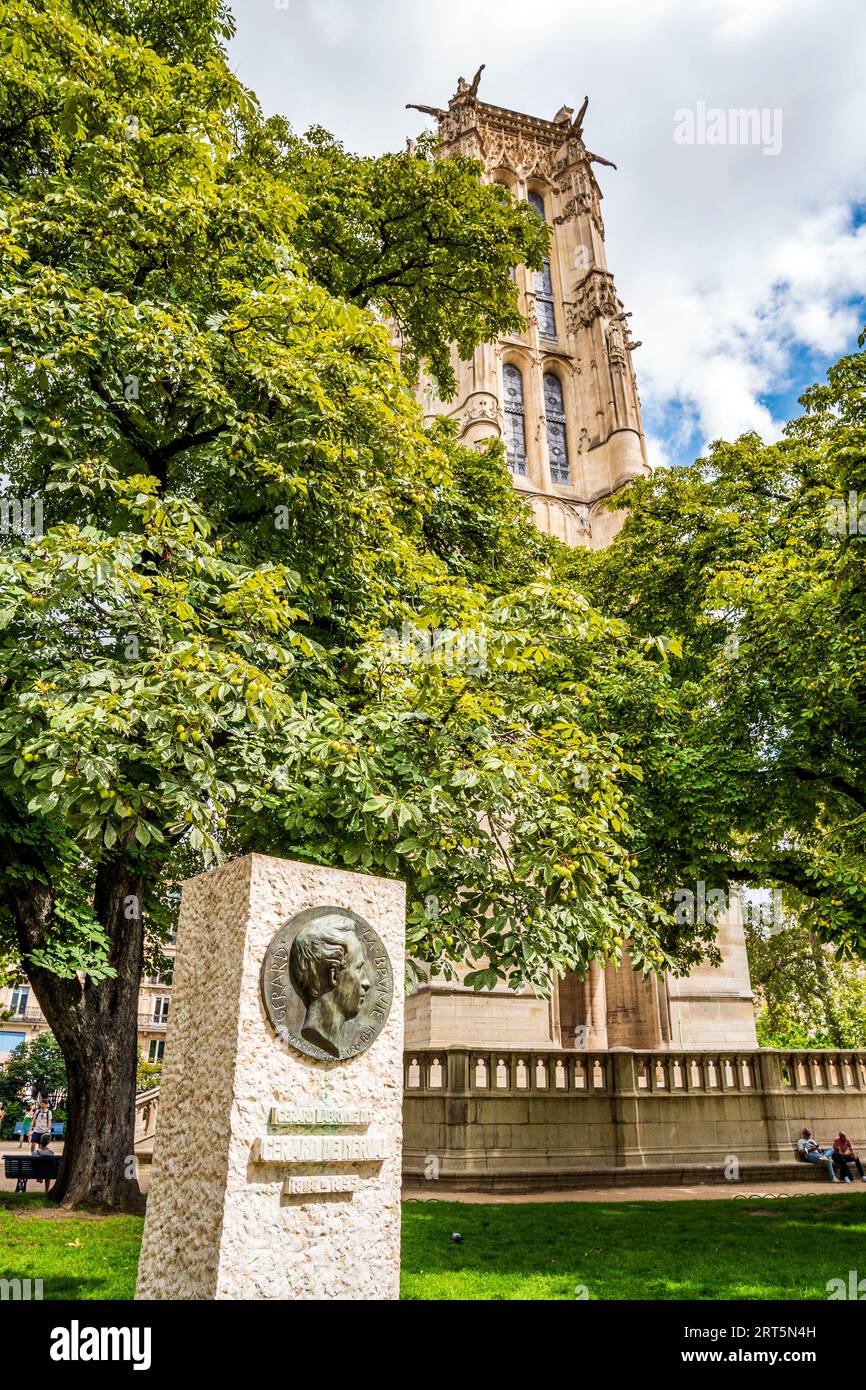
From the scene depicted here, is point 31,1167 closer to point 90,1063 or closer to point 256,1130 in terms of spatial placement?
point 90,1063

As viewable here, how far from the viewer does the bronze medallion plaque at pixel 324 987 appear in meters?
4.37

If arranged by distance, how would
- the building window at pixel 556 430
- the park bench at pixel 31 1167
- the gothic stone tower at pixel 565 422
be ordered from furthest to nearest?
the building window at pixel 556 430 < the gothic stone tower at pixel 565 422 < the park bench at pixel 31 1167

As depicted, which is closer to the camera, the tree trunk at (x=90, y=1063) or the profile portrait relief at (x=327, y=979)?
the profile portrait relief at (x=327, y=979)

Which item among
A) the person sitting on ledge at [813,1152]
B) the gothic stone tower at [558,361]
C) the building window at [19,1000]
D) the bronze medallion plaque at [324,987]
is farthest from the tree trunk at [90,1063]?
the building window at [19,1000]

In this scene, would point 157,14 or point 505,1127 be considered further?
point 505,1127

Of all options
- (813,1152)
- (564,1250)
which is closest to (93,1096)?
(564,1250)

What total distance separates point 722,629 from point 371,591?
691 centimetres

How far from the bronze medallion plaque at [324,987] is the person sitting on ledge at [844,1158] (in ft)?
44.9

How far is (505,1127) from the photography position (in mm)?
13383

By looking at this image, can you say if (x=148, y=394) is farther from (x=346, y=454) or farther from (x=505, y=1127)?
(x=505, y=1127)

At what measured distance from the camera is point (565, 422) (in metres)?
34.2

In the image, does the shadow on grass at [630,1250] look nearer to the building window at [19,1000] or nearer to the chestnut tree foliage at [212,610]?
the chestnut tree foliage at [212,610]
